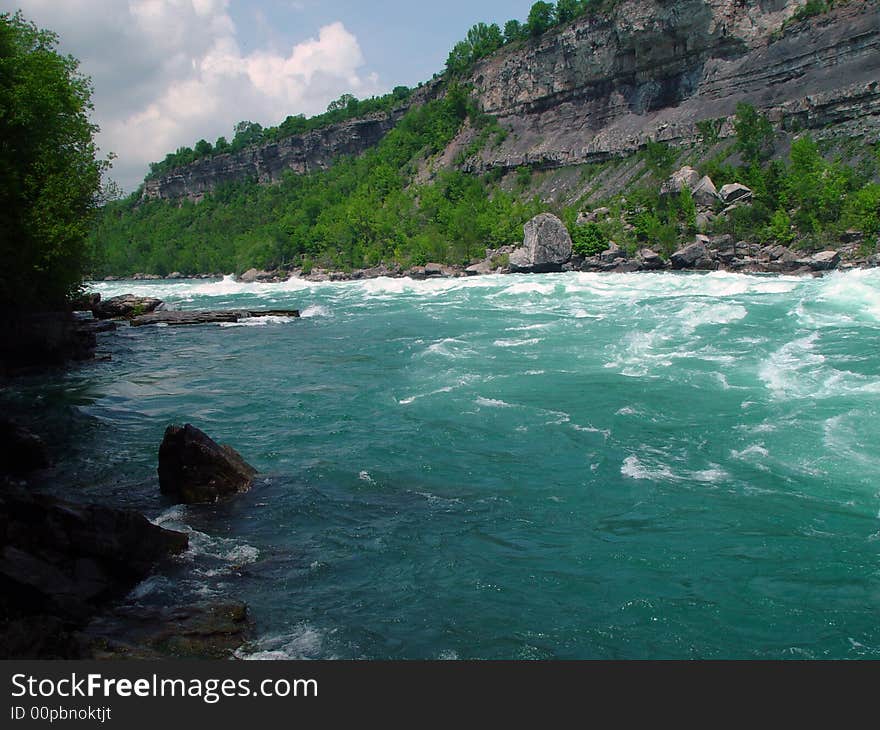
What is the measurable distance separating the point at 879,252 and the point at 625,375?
38.7 meters

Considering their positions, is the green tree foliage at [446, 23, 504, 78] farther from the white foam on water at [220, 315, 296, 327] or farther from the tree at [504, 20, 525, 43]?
the white foam on water at [220, 315, 296, 327]

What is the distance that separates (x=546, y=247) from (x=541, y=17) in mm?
58803

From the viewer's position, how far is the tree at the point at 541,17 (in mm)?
107562

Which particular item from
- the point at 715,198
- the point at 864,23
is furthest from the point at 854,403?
the point at 864,23

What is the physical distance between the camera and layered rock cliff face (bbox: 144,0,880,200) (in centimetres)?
6669

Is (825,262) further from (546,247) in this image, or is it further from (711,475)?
(711,475)

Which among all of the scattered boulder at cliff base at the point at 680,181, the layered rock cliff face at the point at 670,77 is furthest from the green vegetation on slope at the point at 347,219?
the scattered boulder at cliff base at the point at 680,181

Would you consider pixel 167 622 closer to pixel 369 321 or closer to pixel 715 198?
pixel 369 321

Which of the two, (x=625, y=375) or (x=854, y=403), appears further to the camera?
(x=625, y=375)

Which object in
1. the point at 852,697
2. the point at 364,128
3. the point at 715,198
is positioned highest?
the point at 364,128

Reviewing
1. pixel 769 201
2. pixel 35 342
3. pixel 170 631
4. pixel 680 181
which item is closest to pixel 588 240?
pixel 680 181

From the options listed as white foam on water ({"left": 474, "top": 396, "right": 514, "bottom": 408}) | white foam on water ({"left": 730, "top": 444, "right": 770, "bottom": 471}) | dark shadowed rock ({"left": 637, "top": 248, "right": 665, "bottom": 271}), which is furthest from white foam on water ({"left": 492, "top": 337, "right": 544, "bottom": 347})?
dark shadowed rock ({"left": 637, "top": 248, "right": 665, "bottom": 271})

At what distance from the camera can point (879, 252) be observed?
158 ft

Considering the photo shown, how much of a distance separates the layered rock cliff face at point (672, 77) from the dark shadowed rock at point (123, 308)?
61.8 meters
